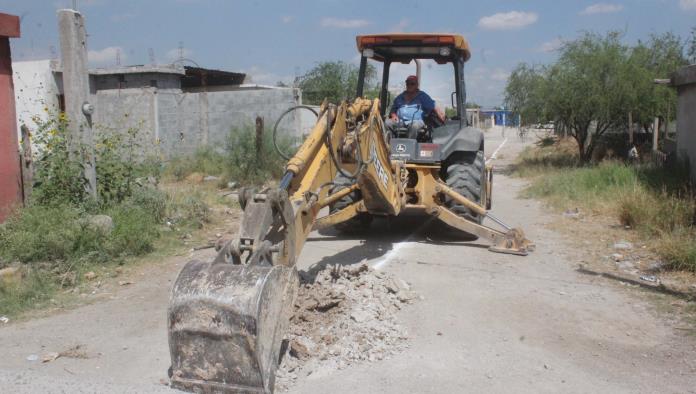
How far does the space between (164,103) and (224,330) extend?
15.5 m

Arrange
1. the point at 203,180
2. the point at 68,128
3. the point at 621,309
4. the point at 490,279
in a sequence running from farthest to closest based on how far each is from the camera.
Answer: the point at 203,180
the point at 68,128
the point at 490,279
the point at 621,309

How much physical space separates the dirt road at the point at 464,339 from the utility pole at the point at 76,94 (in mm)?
2045

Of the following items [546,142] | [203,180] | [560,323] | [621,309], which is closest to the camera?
[560,323]

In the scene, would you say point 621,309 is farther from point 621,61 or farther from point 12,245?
point 621,61

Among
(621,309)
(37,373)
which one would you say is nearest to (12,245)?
(37,373)

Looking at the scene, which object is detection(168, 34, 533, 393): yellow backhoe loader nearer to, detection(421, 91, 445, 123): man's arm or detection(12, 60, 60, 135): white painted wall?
detection(421, 91, 445, 123): man's arm

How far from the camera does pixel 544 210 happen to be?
1136 cm

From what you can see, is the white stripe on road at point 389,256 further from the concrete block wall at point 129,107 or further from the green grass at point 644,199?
the concrete block wall at point 129,107

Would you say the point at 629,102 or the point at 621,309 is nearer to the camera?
the point at 621,309

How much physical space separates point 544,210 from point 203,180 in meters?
7.96

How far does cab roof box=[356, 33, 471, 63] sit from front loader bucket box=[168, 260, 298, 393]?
5.00 metres

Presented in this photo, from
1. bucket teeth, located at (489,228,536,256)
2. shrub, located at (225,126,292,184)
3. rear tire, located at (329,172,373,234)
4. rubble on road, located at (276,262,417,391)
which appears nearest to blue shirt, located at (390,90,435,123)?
rear tire, located at (329,172,373,234)

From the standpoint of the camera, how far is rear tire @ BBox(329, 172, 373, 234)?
806cm

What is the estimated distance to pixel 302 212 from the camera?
15.2 ft
